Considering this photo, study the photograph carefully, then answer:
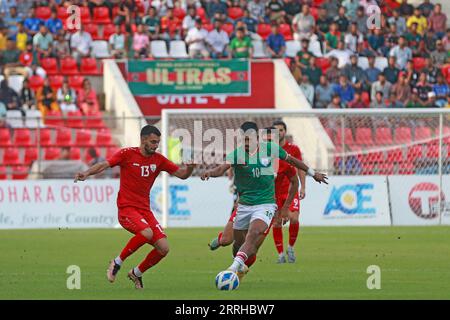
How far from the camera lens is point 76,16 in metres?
37.1

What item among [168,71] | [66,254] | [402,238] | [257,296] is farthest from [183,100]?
[257,296]

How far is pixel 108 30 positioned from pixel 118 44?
124 centimetres

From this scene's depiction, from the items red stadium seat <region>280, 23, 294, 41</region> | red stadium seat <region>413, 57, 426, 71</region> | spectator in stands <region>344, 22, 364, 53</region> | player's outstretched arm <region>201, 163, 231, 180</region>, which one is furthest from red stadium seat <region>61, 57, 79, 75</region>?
player's outstretched arm <region>201, 163, 231, 180</region>

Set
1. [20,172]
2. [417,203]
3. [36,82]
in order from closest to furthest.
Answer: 1. [417,203]
2. [20,172]
3. [36,82]

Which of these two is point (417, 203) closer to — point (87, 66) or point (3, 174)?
point (3, 174)

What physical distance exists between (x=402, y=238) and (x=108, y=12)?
1652cm

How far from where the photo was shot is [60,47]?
37.9 m

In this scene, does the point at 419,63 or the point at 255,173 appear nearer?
the point at 255,173

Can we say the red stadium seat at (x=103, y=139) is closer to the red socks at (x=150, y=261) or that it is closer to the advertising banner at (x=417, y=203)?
the advertising banner at (x=417, y=203)

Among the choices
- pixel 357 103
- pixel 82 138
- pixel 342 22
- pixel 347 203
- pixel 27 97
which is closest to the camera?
pixel 347 203

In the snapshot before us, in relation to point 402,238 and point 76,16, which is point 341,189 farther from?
point 76,16

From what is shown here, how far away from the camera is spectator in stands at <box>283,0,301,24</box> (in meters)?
41.2

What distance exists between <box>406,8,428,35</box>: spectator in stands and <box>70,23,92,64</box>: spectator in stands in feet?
35.9

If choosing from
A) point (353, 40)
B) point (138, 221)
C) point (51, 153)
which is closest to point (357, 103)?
point (353, 40)
